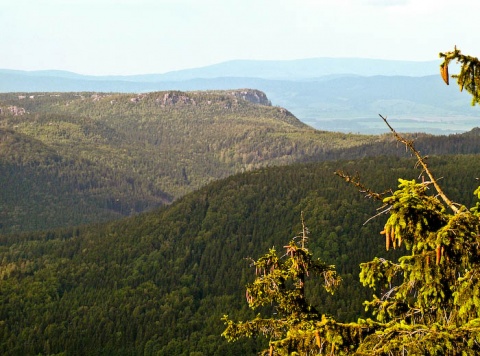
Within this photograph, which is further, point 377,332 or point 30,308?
point 30,308

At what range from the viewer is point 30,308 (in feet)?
632

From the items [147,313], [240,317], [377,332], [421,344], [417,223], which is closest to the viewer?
[421,344]

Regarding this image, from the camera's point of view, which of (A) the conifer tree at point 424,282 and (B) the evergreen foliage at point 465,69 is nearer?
(A) the conifer tree at point 424,282

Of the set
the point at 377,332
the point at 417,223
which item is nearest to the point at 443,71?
the point at 417,223

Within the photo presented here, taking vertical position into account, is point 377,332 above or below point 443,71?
below

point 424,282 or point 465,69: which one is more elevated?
point 465,69

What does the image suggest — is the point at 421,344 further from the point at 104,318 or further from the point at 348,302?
the point at 104,318

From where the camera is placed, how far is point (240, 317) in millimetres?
172250

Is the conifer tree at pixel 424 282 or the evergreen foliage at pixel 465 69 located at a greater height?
the evergreen foliage at pixel 465 69

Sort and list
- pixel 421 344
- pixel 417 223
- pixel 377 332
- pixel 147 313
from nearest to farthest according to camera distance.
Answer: pixel 421 344 < pixel 377 332 < pixel 417 223 < pixel 147 313

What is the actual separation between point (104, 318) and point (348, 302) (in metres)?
75.7

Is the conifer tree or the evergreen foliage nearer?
the conifer tree

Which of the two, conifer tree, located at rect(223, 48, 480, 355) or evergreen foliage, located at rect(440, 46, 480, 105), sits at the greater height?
evergreen foliage, located at rect(440, 46, 480, 105)

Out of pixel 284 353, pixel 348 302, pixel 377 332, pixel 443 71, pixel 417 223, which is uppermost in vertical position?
pixel 443 71
